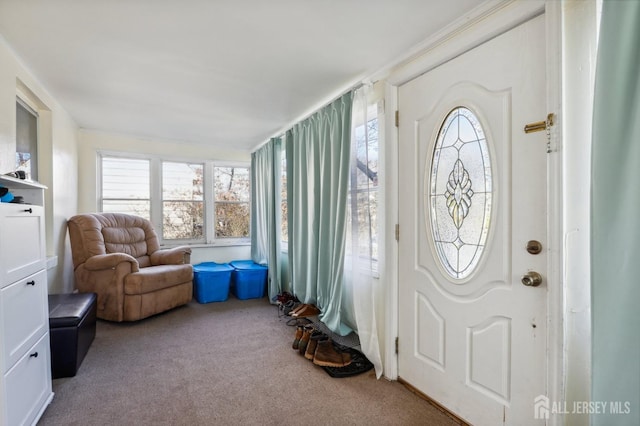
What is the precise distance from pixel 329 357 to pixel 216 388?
83 cm

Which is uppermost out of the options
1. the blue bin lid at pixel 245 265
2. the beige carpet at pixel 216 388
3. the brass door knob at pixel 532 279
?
the brass door knob at pixel 532 279

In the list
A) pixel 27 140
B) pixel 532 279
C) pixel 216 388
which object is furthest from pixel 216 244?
pixel 532 279

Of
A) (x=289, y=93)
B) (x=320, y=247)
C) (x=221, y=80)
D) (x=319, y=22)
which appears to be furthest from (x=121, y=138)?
(x=319, y=22)

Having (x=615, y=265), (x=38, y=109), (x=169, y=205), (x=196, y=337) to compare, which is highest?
(x=38, y=109)

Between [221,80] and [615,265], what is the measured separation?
2.60 metres

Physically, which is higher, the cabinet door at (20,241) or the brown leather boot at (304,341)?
the cabinet door at (20,241)

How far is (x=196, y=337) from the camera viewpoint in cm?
281

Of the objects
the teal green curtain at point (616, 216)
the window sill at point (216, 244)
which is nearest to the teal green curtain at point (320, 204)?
the teal green curtain at point (616, 216)

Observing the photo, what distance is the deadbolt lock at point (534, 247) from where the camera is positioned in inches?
51.9

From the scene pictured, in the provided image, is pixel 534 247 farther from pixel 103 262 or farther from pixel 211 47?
pixel 103 262

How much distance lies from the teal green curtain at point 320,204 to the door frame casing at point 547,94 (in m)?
0.46

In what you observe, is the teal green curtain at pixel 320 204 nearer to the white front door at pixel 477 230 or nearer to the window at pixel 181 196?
the white front door at pixel 477 230

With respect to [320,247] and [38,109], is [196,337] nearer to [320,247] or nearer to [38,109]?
[320,247]

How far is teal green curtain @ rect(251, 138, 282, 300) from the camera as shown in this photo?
3.83 meters
